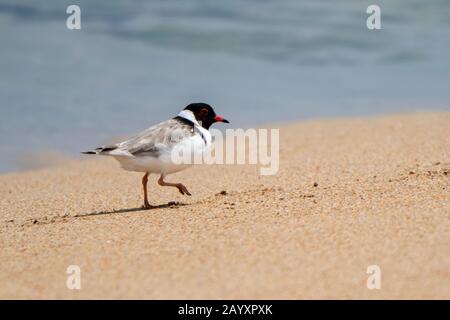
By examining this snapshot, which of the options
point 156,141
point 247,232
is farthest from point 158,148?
point 247,232

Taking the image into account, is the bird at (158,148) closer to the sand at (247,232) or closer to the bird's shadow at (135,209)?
the bird's shadow at (135,209)

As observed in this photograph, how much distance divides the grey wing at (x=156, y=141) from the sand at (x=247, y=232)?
0.59 meters

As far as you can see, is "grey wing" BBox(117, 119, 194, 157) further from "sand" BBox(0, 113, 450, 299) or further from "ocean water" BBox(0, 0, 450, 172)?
"ocean water" BBox(0, 0, 450, 172)

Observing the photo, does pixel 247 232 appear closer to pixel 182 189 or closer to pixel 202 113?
pixel 182 189

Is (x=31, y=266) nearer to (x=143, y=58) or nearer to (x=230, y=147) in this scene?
(x=230, y=147)

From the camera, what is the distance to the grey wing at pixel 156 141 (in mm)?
7055

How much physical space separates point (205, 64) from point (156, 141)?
11.1 m

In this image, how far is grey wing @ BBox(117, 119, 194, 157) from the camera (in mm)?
7055

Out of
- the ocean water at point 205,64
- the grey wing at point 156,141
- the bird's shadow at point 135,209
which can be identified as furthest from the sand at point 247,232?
the ocean water at point 205,64

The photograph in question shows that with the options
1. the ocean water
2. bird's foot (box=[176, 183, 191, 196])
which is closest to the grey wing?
bird's foot (box=[176, 183, 191, 196])

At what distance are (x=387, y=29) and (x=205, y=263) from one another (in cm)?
1769

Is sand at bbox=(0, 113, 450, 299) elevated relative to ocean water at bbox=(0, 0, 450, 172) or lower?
lower

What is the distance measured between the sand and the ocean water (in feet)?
13.3
